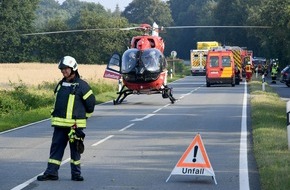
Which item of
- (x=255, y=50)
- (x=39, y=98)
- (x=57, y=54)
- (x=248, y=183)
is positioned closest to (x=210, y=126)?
(x=248, y=183)

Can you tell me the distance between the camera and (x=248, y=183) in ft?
42.0

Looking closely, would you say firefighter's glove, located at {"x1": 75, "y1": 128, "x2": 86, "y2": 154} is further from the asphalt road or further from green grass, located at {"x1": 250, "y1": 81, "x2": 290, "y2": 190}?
green grass, located at {"x1": 250, "y1": 81, "x2": 290, "y2": 190}

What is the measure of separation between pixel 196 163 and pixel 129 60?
2214 cm

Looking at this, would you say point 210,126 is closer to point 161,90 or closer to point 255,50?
point 161,90

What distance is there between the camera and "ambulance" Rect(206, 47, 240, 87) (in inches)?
2136

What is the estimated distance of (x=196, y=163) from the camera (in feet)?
42.1

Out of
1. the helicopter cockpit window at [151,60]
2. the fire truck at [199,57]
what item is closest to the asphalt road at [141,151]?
the helicopter cockpit window at [151,60]

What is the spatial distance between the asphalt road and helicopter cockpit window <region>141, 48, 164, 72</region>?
401 cm

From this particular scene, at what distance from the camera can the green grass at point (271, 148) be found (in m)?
→ 12.5

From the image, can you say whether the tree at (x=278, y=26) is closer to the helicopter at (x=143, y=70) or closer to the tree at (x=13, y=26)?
the helicopter at (x=143, y=70)

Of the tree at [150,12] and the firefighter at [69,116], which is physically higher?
the tree at [150,12]

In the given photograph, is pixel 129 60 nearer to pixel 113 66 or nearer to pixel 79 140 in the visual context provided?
pixel 113 66

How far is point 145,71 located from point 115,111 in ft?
13.3

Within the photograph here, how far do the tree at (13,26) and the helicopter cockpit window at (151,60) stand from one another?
70.5 meters
